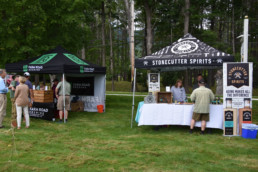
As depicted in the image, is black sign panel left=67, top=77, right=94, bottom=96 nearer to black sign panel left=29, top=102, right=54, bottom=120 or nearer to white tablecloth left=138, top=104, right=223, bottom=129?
black sign panel left=29, top=102, right=54, bottom=120

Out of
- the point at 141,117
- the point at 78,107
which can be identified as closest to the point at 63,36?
the point at 78,107

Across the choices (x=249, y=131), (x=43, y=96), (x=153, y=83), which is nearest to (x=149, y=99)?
(x=153, y=83)

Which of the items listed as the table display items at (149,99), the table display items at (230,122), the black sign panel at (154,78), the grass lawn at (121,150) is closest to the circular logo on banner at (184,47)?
the black sign panel at (154,78)

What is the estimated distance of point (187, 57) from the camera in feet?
25.7

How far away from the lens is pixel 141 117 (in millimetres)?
7680

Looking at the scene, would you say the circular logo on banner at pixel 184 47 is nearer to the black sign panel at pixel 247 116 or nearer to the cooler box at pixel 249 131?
the black sign panel at pixel 247 116

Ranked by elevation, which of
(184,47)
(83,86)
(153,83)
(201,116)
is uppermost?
(184,47)

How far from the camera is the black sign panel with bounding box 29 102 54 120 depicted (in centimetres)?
971

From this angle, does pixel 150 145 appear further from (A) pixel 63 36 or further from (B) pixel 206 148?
(A) pixel 63 36

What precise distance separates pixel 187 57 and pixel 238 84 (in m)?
1.56

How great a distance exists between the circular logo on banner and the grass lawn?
235 cm

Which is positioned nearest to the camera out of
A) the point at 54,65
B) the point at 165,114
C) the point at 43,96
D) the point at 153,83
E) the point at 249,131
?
the point at 249,131

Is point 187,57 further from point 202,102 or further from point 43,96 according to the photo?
point 43,96

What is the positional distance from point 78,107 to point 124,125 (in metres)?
4.22
